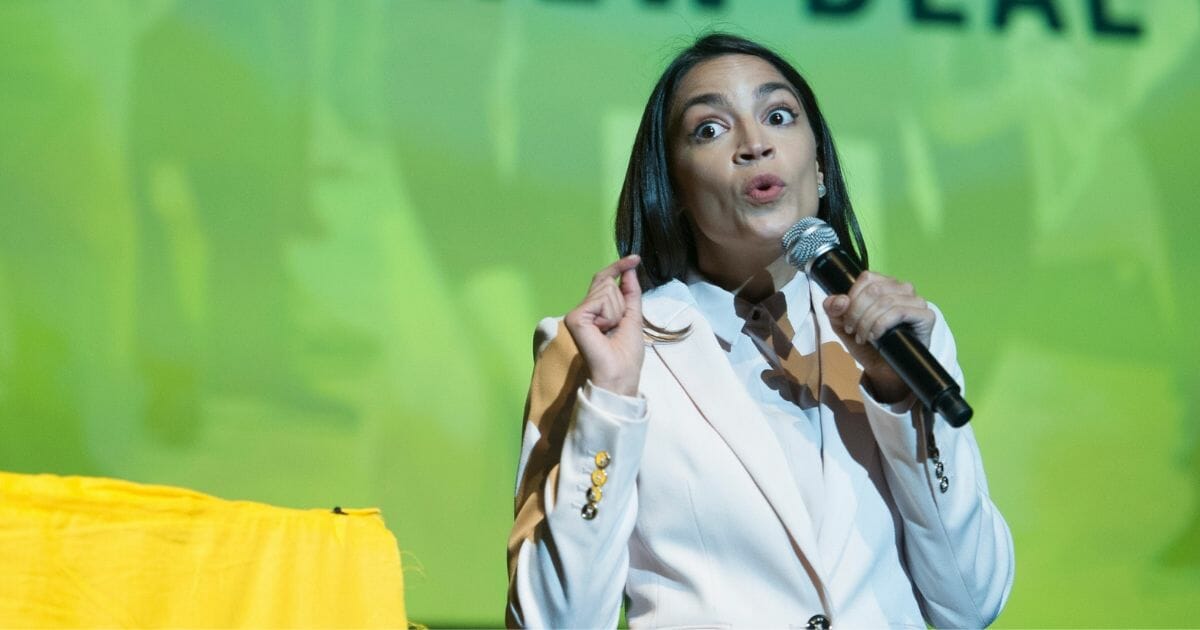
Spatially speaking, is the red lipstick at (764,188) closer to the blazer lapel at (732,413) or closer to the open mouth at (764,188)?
the open mouth at (764,188)

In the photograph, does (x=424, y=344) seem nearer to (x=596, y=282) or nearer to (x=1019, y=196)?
(x=596, y=282)

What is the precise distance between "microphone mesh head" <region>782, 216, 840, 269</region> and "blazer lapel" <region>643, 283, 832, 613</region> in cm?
16

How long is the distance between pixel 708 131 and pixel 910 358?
53cm

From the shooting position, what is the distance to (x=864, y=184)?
2.79 meters

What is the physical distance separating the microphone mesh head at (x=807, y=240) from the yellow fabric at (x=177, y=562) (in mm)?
713

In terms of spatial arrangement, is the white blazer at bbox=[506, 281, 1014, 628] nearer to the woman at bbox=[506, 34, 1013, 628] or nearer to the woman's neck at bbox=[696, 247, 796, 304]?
the woman at bbox=[506, 34, 1013, 628]

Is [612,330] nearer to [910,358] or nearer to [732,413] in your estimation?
[732,413]

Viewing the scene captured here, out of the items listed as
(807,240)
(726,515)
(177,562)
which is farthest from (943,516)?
(177,562)

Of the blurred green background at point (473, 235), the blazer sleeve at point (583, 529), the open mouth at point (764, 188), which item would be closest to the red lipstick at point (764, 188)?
the open mouth at point (764, 188)

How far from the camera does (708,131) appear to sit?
1.88 meters

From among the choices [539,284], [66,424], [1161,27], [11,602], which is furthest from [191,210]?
[1161,27]

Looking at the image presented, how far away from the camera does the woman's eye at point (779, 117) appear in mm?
1884

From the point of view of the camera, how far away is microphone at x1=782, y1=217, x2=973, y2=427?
4.67ft

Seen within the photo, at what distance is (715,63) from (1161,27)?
1428 millimetres
